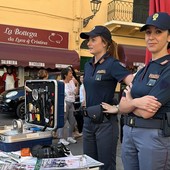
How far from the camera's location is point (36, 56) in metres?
12.6

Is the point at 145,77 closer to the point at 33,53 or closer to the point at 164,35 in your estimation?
the point at 164,35

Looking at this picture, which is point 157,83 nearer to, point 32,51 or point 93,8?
point 32,51

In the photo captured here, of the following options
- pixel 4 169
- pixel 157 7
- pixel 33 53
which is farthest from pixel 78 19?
pixel 4 169

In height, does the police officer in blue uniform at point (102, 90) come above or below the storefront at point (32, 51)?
below

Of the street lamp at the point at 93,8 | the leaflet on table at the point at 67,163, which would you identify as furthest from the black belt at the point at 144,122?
the street lamp at the point at 93,8

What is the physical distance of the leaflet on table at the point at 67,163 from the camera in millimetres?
2149

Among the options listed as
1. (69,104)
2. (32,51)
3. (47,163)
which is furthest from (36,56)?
(47,163)

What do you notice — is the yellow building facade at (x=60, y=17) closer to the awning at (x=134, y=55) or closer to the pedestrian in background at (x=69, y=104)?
the awning at (x=134, y=55)

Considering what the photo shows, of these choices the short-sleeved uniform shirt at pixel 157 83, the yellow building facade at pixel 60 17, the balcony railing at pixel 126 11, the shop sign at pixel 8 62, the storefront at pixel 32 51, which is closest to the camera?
the short-sleeved uniform shirt at pixel 157 83

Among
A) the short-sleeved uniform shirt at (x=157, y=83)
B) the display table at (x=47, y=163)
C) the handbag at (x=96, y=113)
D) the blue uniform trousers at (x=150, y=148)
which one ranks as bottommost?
the display table at (x=47, y=163)

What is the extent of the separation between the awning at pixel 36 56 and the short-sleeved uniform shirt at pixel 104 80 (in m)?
9.44

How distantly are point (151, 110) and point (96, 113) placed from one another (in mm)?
896

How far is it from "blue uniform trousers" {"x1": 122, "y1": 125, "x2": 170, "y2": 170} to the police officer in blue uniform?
73cm

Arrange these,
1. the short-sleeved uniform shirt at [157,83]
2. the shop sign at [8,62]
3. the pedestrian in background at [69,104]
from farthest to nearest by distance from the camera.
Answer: the shop sign at [8,62] → the pedestrian in background at [69,104] → the short-sleeved uniform shirt at [157,83]
